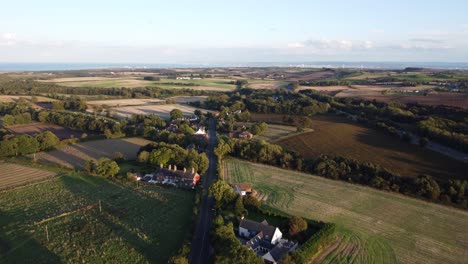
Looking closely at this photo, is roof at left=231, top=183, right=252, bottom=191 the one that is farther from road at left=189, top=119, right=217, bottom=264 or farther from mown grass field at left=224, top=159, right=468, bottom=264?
road at left=189, top=119, right=217, bottom=264

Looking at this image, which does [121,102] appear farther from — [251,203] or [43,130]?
[251,203]

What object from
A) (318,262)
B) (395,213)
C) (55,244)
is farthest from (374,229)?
(55,244)

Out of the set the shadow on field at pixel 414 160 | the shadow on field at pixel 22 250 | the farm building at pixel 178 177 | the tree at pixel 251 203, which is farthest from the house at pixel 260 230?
the shadow on field at pixel 414 160

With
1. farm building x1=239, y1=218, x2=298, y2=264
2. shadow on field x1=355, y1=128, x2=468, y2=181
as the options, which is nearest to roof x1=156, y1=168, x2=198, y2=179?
farm building x1=239, y1=218, x2=298, y2=264

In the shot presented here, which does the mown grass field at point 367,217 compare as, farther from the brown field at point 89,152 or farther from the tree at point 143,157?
the brown field at point 89,152

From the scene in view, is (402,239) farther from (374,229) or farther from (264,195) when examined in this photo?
(264,195)

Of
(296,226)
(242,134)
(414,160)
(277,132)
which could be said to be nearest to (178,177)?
(296,226)

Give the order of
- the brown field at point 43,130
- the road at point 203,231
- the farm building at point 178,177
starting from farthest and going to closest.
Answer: the brown field at point 43,130, the farm building at point 178,177, the road at point 203,231

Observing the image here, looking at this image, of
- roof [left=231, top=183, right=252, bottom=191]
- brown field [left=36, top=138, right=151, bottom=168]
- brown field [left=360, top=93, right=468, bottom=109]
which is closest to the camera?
roof [left=231, top=183, right=252, bottom=191]
